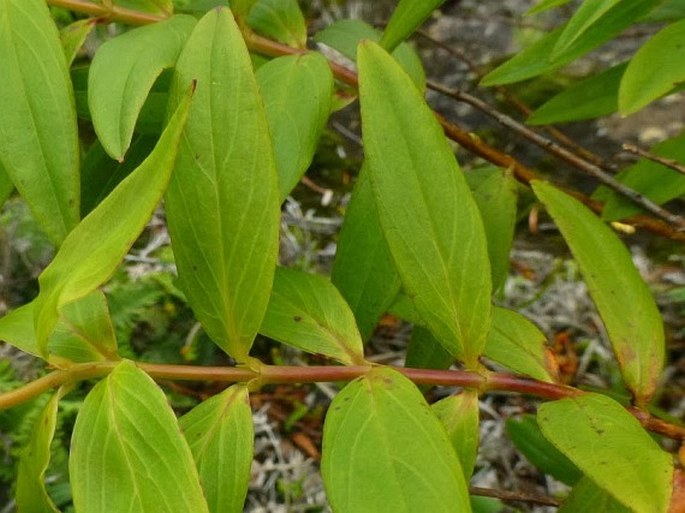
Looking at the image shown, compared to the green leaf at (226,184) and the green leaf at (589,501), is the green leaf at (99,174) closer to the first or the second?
the green leaf at (226,184)

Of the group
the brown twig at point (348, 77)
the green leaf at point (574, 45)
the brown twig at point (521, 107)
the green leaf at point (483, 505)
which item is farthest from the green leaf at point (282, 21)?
the green leaf at point (483, 505)

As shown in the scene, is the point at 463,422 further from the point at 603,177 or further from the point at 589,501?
the point at 603,177

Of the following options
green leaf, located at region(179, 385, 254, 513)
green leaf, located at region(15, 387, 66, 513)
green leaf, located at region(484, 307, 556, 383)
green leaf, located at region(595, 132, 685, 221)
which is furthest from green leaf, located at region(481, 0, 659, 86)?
green leaf, located at region(15, 387, 66, 513)

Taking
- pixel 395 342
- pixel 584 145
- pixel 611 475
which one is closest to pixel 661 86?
pixel 611 475

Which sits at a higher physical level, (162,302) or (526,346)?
(526,346)

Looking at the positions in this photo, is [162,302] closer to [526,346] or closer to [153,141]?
[153,141]

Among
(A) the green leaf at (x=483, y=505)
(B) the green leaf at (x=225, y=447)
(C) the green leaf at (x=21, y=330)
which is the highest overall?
(C) the green leaf at (x=21, y=330)
